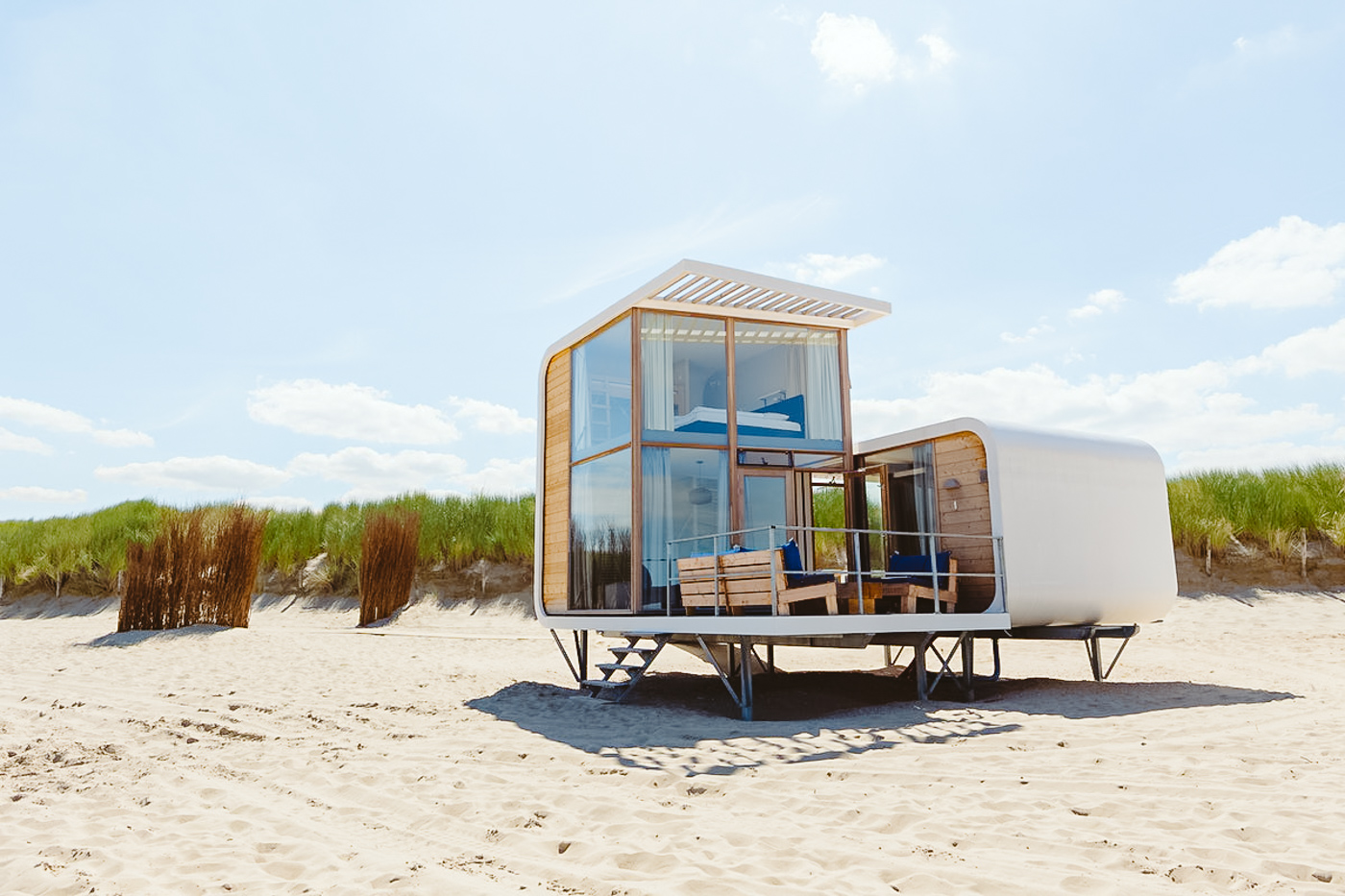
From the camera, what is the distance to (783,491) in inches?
417

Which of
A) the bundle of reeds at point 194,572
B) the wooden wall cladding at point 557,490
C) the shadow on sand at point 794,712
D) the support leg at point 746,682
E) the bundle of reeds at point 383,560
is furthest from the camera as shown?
the bundle of reeds at point 383,560

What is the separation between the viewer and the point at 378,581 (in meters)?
19.0

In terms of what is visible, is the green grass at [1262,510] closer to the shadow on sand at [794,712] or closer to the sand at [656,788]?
the sand at [656,788]

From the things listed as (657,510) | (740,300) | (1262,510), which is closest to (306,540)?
(657,510)

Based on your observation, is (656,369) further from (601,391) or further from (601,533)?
(601,533)

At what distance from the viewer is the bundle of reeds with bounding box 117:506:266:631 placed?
15469 millimetres

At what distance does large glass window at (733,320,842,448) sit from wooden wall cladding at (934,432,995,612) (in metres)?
1.31

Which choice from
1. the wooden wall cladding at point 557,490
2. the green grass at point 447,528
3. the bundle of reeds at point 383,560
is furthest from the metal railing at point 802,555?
the bundle of reeds at point 383,560

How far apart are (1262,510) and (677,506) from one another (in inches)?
561

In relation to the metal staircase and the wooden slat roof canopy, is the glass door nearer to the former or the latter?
the metal staircase

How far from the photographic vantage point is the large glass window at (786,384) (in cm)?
1056

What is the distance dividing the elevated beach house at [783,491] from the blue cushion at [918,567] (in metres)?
0.03

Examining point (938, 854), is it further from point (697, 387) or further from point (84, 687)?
point (84, 687)

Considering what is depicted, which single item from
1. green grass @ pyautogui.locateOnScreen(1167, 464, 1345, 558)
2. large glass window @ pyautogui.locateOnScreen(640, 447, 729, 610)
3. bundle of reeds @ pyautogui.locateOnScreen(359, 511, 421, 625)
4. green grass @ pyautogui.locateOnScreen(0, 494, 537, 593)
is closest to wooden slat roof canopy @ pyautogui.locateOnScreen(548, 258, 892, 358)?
large glass window @ pyautogui.locateOnScreen(640, 447, 729, 610)
